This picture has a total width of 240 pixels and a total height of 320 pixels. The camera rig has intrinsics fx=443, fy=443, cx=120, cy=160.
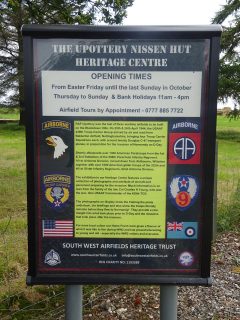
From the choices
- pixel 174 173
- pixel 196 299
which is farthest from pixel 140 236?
pixel 196 299

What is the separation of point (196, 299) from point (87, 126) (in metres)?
2.23

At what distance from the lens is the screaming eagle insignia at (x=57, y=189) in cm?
273

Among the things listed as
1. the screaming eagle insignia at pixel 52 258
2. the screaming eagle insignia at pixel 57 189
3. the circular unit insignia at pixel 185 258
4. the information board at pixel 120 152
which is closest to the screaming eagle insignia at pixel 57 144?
the information board at pixel 120 152

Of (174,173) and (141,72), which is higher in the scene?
(141,72)

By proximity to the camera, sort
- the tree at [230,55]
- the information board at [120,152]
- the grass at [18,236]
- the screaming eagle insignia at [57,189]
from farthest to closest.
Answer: the tree at [230,55] → the grass at [18,236] → the screaming eagle insignia at [57,189] → the information board at [120,152]

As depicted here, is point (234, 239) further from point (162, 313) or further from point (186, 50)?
point (186, 50)

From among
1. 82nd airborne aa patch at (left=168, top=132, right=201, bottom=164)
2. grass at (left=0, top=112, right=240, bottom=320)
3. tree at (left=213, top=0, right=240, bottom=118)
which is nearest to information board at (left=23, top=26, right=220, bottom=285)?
82nd airborne aa patch at (left=168, top=132, right=201, bottom=164)

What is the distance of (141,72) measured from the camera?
2.64 meters

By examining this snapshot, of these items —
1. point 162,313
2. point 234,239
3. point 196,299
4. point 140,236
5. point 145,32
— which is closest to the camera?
point 145,32

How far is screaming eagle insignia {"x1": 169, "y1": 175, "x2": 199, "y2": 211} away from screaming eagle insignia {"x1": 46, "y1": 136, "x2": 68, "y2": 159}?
70 centimetres

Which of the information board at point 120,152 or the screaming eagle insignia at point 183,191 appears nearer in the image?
the information board at point 120,152

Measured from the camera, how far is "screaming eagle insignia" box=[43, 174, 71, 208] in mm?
2734

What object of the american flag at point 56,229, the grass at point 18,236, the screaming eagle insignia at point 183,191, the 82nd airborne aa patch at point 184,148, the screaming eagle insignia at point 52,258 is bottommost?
the grass at point 18,236

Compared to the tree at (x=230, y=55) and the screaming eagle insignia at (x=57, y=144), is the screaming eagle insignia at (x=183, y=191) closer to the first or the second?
the screaming eagle insignia at (x=57, y=144)
